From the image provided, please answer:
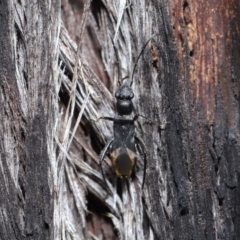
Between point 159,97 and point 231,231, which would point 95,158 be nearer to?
point 159,97

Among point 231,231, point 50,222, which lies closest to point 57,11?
point 50,222

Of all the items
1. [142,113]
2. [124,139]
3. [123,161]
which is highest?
[142,113]

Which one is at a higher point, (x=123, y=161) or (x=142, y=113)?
(x=142, y=113)

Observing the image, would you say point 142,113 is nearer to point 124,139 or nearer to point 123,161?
point 124,139

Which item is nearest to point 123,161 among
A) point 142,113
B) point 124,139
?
point 124,139
